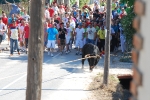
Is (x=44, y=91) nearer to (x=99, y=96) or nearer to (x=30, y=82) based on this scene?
(x=99, y=96)

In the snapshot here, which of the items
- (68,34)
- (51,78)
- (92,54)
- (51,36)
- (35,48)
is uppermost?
(68,34)

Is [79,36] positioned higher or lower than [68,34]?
lower

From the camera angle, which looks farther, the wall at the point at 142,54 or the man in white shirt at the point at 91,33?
the man in white shirt at the point at 91,33

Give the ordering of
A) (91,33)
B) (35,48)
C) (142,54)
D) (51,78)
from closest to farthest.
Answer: (142,54) → (35,48) → (51,78) → (91,33)

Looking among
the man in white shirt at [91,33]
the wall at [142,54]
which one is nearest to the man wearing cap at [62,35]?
the man in white shirt at [91,33]

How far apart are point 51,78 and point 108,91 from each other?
2455mm

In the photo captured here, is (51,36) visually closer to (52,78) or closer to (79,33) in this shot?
(79,33)

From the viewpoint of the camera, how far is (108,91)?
41.6ft

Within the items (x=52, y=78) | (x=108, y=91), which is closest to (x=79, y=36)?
(x=52, y=78)

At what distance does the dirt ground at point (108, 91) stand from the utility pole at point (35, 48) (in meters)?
5.18

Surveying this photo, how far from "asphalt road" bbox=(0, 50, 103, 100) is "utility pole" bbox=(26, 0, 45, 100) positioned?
4.98 metres

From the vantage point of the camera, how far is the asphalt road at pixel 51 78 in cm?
1205

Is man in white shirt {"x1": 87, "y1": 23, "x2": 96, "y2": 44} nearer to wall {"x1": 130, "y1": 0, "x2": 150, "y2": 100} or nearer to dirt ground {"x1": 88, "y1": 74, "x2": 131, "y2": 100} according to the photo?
dirt ground {"x1": 88, "y1": 74, "x2": 131, "y2": 100}

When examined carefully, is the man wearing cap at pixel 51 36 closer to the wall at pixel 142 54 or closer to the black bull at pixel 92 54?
the black bull at pixel 92 54
